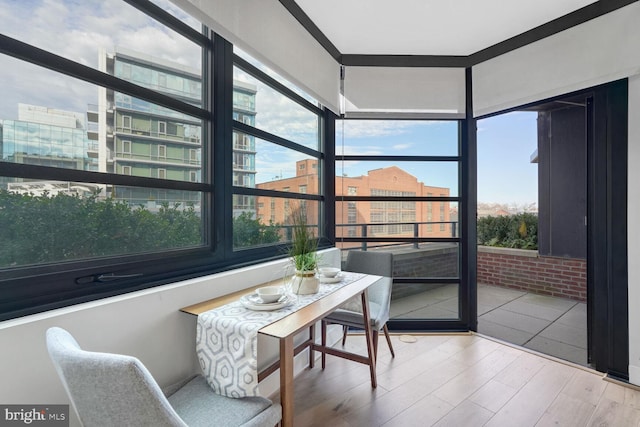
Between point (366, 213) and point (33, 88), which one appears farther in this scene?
point (366, 213)

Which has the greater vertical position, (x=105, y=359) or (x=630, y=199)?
(x=630, y=199)

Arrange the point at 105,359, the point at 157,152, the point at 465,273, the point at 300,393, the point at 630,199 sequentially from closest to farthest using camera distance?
the point at 105,359, the point at 157,152, the point at 300,393, the point at 630,199, the point at 465,273

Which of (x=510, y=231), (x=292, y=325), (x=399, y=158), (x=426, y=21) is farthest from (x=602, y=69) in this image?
(x=510, y=231)

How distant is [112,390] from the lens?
77cm

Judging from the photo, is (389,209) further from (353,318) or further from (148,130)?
(148,130)

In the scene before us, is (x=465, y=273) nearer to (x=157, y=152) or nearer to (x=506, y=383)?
(x=506, y=383)

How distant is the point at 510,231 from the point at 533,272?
704 mm

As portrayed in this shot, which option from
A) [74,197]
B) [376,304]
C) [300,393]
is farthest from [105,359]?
[376,304]

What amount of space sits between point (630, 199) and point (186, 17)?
330 cm

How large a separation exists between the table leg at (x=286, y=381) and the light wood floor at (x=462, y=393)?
64 centimetres

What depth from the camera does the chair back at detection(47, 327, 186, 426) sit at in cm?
77

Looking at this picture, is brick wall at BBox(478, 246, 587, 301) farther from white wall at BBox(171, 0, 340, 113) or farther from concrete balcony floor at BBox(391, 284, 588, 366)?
white wall at BBox(171, 0, 340, 113)

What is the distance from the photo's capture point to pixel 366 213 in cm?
322

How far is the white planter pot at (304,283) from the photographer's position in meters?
1.91
